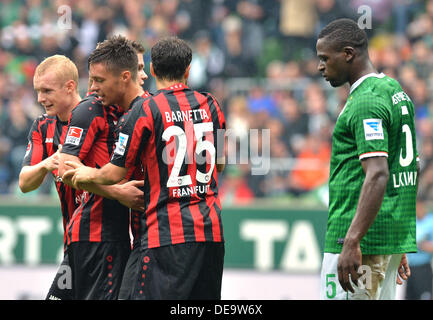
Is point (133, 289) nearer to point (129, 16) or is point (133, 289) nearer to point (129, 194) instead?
point (129, 194)

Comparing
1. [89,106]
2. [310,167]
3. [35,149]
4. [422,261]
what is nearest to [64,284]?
[35,149]

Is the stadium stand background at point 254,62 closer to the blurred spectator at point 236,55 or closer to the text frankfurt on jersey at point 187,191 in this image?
the blurred spectator at point 236,55

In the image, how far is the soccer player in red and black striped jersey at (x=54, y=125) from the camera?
529cm

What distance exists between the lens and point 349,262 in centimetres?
417

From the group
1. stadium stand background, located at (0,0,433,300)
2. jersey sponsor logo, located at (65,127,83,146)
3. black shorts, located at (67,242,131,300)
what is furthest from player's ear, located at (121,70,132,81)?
stadium stand background, located at (0,0,433,300)

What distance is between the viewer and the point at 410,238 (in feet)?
14.9

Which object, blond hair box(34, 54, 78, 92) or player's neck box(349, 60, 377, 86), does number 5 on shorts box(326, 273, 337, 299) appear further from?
blond hair box(34, 54, 78, 92)

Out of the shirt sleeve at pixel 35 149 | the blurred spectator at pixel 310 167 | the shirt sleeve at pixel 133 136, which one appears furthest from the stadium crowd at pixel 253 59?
the shirt sleeve at pixel 133 136

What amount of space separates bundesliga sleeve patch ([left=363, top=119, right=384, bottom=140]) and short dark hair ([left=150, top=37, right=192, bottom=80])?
125 cm

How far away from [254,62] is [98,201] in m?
8.58

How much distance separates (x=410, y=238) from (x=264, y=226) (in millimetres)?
5505

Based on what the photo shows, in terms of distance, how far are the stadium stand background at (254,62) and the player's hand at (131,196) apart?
572 centimetres

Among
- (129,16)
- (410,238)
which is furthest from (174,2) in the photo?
(410,238)

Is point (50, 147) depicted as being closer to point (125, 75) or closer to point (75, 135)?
point (75, 135)
